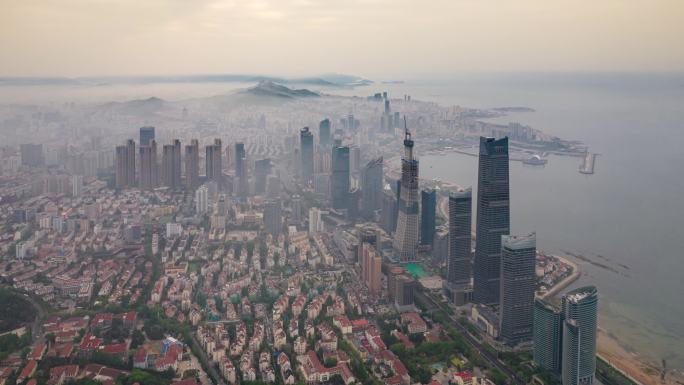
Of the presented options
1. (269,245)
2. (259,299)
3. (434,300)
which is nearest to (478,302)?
(434,300)

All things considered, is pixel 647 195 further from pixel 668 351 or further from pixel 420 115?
pixel 420 115

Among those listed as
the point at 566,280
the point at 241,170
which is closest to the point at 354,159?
the point at 241,170

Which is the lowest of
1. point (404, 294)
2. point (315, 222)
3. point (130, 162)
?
point (404, 294)

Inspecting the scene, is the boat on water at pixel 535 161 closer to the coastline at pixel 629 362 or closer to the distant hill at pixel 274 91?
the distant hill at pixel 274 91

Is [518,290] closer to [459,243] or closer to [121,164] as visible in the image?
[459,243]

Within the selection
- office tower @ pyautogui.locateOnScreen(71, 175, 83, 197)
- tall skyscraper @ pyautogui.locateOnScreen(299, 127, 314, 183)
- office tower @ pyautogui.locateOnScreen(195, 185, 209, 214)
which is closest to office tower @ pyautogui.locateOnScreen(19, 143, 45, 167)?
office tower @ pyautogui.locateOnScreen(71, 175, 83, 197)

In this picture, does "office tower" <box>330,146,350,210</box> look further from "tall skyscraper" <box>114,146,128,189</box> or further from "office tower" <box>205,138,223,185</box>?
"tall skyscraper" <box>114,146,128,189</box>
